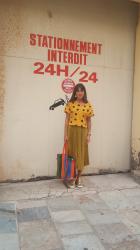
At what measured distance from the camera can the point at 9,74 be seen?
5.13 metres

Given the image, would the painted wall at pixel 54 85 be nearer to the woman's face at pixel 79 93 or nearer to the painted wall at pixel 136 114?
the painted wall at pixel 136 114

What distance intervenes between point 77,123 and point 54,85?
3.10 feet

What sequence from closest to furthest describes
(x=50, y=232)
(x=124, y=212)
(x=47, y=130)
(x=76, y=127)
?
(x=50, y=232), (x=124, y=212), (x=76, y=127), (x=47, y=130)

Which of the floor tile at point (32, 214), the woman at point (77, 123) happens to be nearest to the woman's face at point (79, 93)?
the woman at point (77, 123)

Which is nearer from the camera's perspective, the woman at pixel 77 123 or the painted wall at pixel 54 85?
the woman at pixel 77 123

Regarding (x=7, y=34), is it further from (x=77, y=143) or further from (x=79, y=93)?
(x=77, y=143)

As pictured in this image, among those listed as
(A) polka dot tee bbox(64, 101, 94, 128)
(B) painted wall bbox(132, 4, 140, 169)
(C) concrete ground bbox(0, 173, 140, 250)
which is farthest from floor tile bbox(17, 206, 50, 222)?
(B) painted wall bbox(132, 4, 140, 169)

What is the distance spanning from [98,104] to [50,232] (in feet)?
9.49

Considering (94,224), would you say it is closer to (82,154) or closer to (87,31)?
(82,154)

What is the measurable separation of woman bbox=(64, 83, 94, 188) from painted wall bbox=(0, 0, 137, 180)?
1.86 feet

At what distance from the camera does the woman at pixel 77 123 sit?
Result: 4.91 m

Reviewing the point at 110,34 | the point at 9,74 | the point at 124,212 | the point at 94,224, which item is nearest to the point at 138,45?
the point at 110,34

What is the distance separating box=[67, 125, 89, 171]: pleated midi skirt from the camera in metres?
4.95

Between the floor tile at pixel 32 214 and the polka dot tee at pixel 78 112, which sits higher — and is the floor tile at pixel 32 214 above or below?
below
